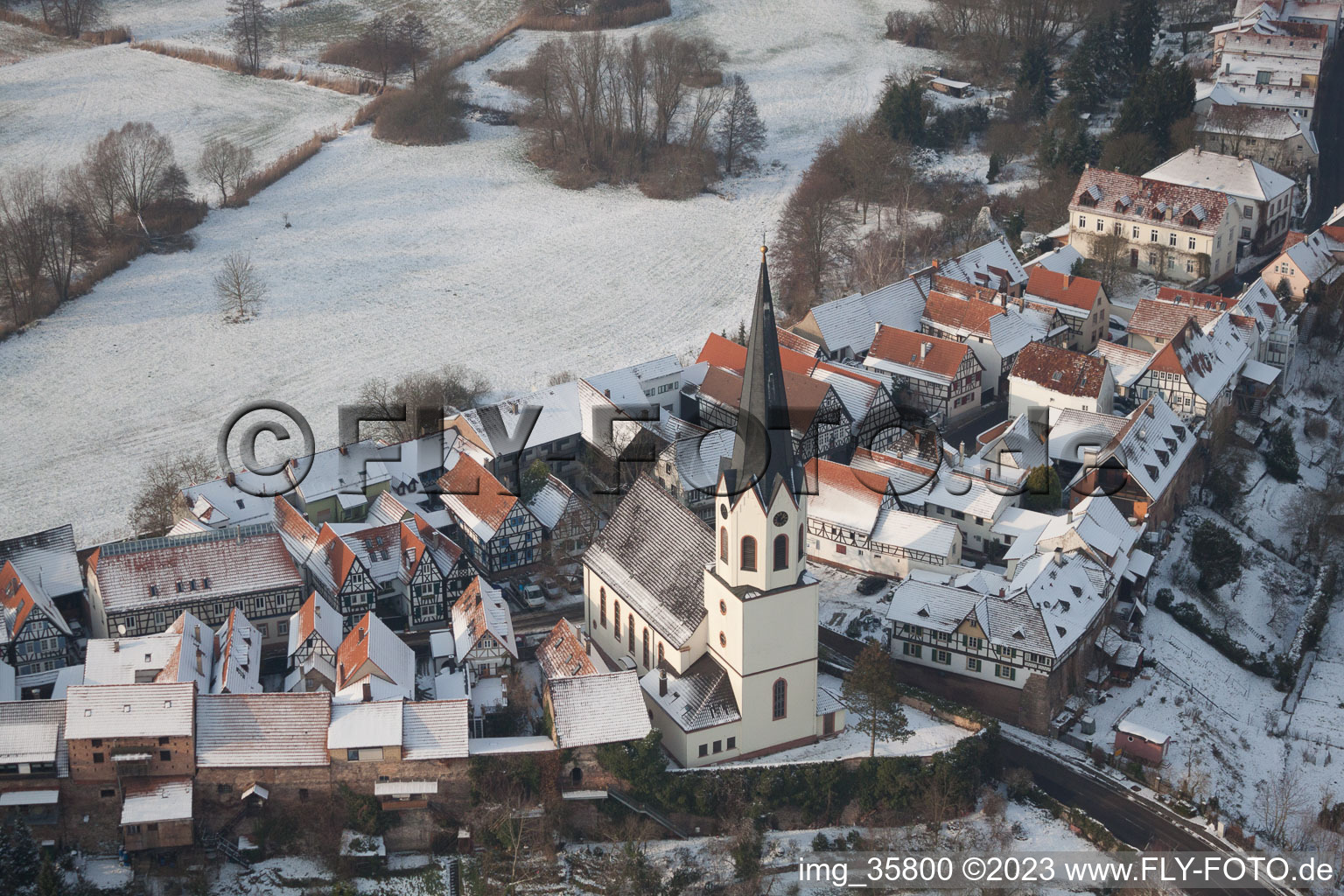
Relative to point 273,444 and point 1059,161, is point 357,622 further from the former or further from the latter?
point 1059,161

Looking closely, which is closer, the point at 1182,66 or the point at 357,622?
the point at 357,622

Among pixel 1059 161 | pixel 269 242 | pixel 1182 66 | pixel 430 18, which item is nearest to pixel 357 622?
pixel 269 242

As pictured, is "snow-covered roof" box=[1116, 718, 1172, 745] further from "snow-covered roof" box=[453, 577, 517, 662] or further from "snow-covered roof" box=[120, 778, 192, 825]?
"snow-covered roof" box=[120, 778, 192, 825]

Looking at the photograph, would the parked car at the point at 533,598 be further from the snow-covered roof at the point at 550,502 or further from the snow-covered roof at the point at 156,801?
the snow-covered roof at the point at 156,801

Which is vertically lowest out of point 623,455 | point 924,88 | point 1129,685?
point 1129,685

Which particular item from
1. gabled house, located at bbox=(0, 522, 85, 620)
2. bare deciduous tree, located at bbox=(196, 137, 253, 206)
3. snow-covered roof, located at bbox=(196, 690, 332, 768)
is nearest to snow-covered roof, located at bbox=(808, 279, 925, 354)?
snow-covered roof, located at bbox=(196, 690, 332, 768)

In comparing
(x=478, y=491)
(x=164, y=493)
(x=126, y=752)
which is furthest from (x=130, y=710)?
(x=478, y=491)
